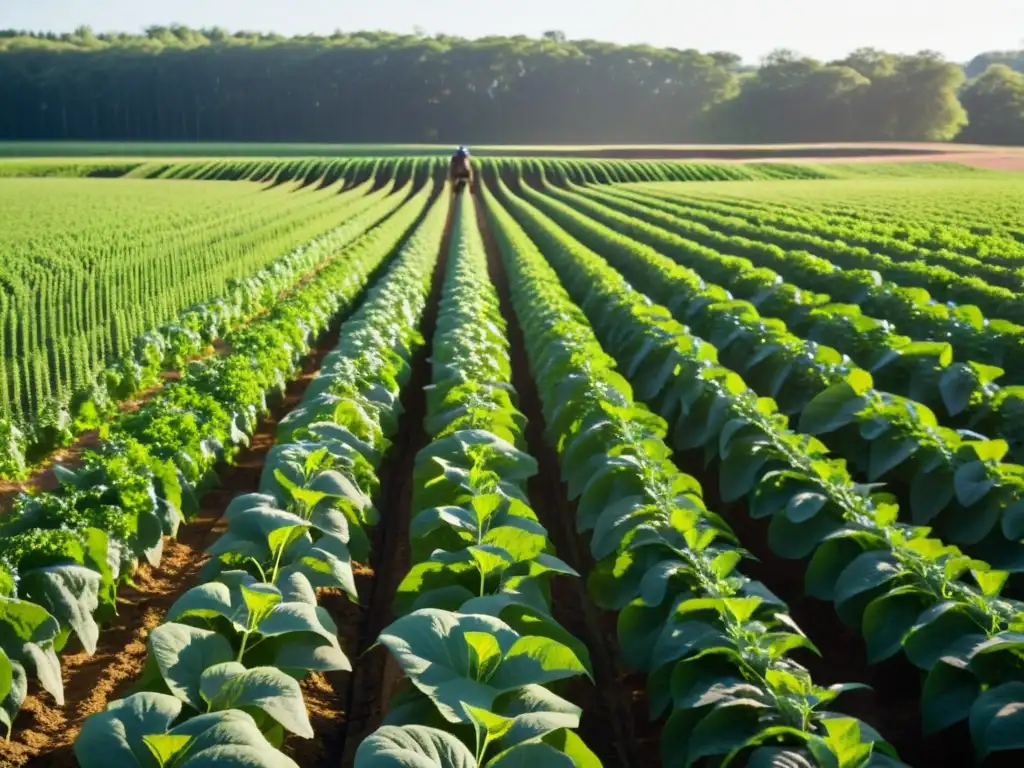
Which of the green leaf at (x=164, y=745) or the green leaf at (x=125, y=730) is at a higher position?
the green leaf at (x=164, y=745)

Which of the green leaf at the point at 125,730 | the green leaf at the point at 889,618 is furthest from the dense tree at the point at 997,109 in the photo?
the green leaf at the point at 125,730

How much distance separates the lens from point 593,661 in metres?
5.17

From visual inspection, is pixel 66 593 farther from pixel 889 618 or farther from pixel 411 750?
pixel 889 618

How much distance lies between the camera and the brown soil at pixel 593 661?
14.6 ft

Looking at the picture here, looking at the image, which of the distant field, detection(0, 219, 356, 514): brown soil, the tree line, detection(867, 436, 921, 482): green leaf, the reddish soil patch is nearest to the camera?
detection(867, 436, 921, 482): green leaf

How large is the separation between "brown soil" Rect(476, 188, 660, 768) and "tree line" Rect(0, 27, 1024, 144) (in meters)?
99.0

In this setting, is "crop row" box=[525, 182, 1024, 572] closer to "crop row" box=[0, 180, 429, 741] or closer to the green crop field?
the green crop field

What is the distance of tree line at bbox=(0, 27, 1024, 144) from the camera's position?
10462 cm

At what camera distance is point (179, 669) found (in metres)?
3.35

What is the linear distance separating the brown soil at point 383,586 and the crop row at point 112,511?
1.24 meters

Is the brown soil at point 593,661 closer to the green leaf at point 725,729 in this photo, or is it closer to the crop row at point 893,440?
the green leaf at point 725,729

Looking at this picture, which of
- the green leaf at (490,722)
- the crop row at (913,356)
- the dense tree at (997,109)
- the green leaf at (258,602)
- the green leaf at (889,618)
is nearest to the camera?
the green leaf at (490,722)

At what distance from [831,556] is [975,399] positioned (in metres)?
3.19

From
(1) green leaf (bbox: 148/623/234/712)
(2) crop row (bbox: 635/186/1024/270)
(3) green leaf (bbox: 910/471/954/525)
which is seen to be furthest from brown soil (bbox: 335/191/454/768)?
(2) crop row (bbox: 635/186/1024/270)
